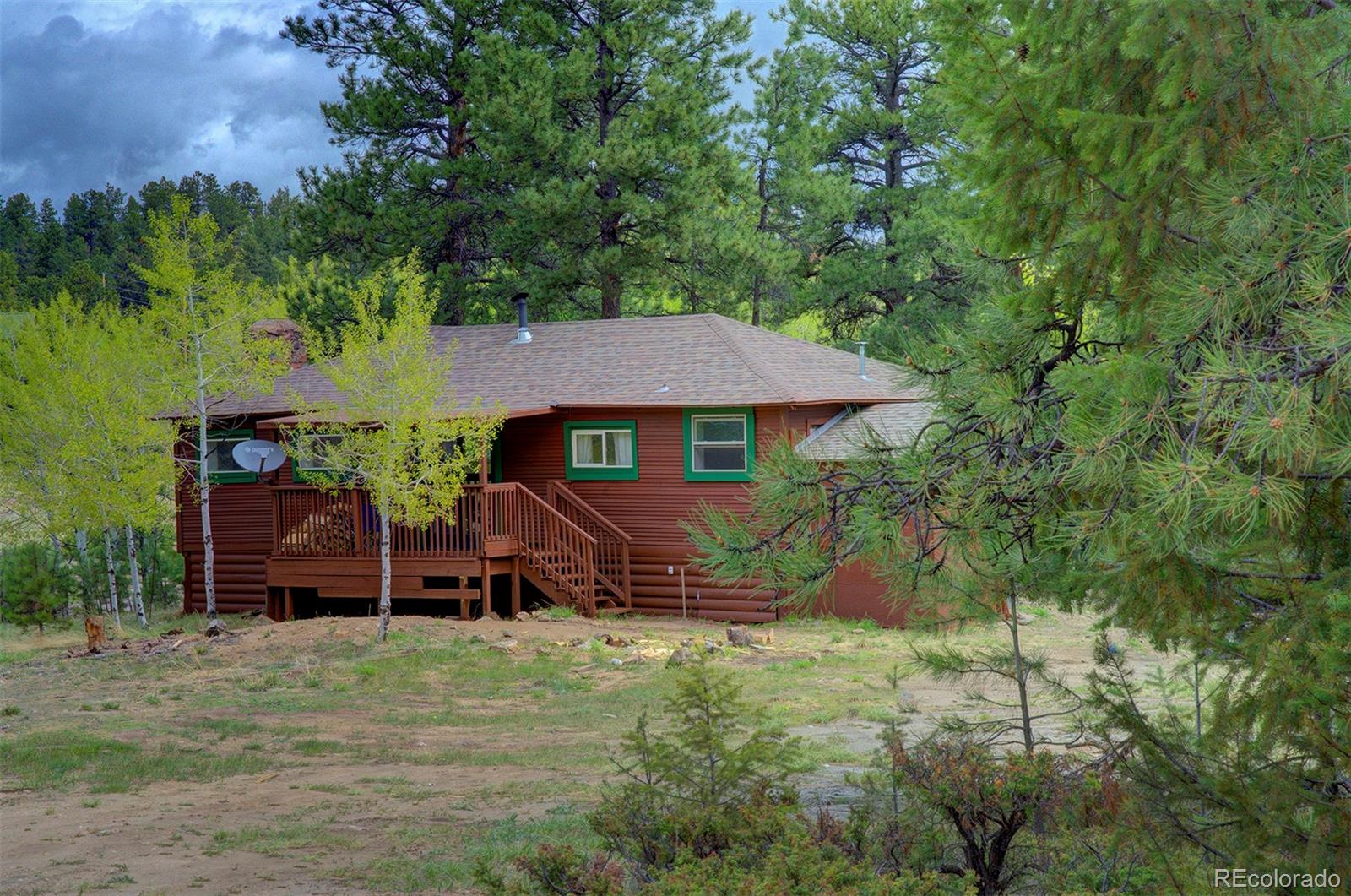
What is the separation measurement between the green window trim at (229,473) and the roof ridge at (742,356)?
9123 millimetres

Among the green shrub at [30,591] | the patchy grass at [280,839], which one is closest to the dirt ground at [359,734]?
the patchy grass at [280,839]

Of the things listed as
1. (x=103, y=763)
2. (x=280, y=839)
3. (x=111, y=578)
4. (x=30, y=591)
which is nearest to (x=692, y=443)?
(x=111, y=578)

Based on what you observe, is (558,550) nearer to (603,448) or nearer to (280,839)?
(603,448)

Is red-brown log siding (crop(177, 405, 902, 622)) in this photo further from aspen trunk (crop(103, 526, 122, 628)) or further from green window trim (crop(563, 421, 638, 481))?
aspen trunk (crop(103, 526, 122, 628))

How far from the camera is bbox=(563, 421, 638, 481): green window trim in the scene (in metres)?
20.5

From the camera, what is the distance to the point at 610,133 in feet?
86.2

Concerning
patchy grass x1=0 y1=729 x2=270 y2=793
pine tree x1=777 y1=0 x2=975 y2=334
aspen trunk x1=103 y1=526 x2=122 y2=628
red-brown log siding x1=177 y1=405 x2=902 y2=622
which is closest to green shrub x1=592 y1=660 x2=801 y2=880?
patchy grass x1=0 y1=729 x2=270 y2=793

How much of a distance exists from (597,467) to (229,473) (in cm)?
771

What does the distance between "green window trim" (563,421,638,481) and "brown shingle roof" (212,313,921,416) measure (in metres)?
0.52

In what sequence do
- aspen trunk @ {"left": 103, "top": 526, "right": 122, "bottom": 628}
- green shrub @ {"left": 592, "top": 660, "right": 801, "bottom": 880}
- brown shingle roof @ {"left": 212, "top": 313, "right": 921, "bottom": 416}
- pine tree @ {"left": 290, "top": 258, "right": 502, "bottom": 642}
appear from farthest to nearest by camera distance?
aspen trunk @ {"left": 103, "top": 526, "right": 122, "bottom": 628} → brown shingle roof @ {"left": 212, "top": 313, "right": 921, "bottom": 416} → pine tree @ {"left": 290, "top": 258, "right": 502, "bottom": 642} → green shrub @ {"left": 592, "top": 660, "right": 801, "bottom": 880}

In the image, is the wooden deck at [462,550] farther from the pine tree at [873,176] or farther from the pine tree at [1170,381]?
the pine tree at [1170,381]

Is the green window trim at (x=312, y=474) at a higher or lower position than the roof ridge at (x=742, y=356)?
lower

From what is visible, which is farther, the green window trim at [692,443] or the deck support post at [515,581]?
the green window trim at [692,443]

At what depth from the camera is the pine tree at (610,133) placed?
25344mm
